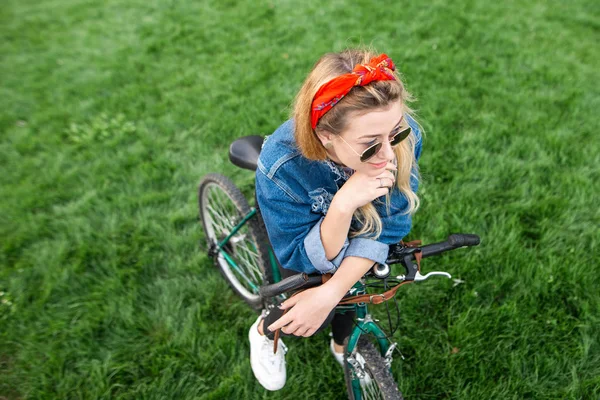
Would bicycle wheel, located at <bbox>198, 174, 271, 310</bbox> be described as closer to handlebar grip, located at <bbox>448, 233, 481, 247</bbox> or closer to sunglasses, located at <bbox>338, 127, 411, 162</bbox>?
sunglasses, located at <bbox>338, 127, 411, 162</bbox>

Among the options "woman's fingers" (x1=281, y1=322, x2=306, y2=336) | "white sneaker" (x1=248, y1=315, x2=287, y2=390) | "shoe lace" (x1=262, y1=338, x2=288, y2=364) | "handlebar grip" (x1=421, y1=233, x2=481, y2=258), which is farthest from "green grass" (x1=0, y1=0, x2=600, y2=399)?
"handlebar grip" (x1=421, y1=233, x2=481, y2=258)

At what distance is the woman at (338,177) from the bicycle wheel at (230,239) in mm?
861

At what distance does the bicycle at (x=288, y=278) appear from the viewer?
4.96 feet

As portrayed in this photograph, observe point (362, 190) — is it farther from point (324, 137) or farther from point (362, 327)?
point (362, 327)

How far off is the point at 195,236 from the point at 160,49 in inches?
136

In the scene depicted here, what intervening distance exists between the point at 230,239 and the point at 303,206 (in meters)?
1.26

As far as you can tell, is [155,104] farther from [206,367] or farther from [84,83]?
[206,367]

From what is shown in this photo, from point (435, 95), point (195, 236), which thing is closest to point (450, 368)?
point (195, 236)

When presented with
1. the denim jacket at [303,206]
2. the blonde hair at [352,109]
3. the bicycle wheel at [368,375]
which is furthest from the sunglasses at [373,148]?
the bicycle wheel at [368,375]

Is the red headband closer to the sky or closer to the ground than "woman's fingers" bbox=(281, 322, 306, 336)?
closer to the sky

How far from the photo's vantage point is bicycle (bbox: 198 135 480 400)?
1.51 m

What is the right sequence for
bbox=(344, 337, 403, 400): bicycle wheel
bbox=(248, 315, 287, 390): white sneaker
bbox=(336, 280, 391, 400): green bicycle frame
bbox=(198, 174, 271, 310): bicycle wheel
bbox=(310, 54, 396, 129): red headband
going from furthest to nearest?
bbox=(198, 174, 271, 310): bicycle wheel → bbox=(248, 315, 287, 390): white sneaker → bbox=(336, 280, 391, 400): green bicycle frame → bbox=(344, 337, 403, 400): bicycle wheel → bbox=(310, 54, 396, 129): red headband

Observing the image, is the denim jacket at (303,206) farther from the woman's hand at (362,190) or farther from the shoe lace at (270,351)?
the shoe lace at (270,351)

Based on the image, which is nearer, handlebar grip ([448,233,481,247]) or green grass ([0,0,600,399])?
handlebar grip ([448,233,481,247])
